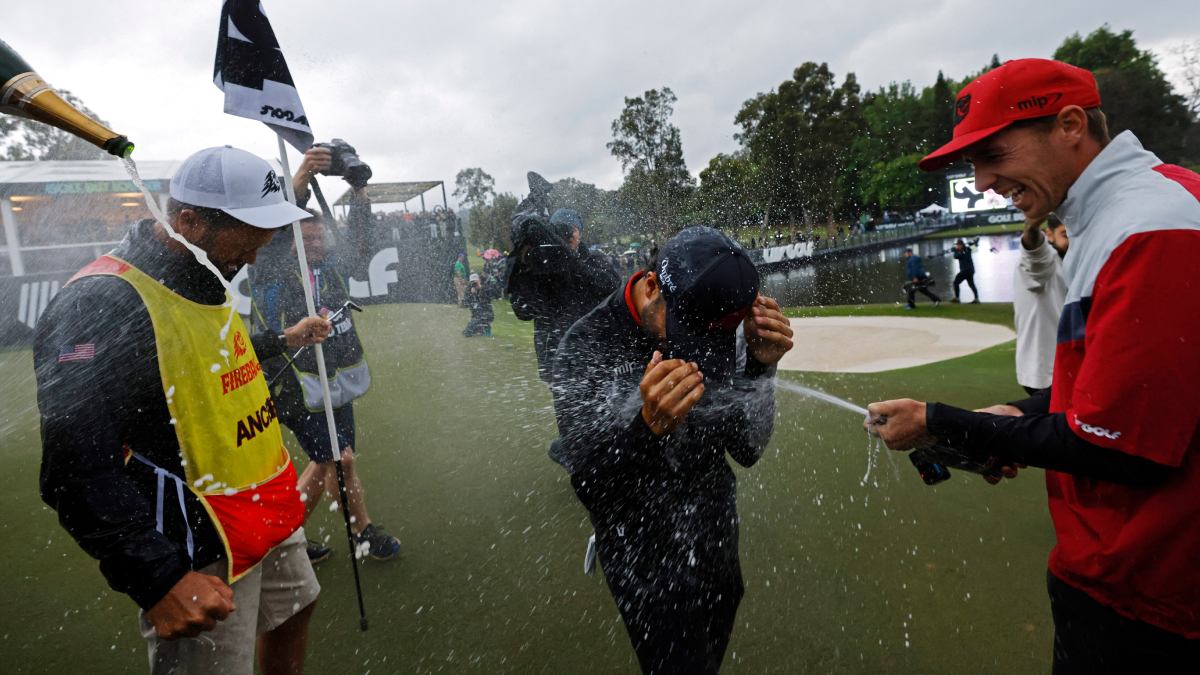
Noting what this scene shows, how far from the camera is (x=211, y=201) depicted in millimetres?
2012

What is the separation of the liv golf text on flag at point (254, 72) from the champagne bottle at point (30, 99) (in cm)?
166

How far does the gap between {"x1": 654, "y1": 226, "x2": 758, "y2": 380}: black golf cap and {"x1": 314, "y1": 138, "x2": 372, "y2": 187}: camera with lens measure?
2.74 m

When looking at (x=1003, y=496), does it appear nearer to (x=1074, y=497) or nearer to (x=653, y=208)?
(x=1074, y=497)

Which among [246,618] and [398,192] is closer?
[246,618]

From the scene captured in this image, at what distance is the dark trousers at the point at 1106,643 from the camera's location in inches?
54.4

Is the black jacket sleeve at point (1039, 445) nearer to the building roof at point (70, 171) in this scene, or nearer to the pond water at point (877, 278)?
the building roof at point (70, 171)

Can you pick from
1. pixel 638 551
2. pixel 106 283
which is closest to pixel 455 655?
pixel 638 551

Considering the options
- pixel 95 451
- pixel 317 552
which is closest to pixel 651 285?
pixel 95 451

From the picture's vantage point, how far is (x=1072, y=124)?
1568mm

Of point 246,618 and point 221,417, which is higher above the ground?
point 221,417

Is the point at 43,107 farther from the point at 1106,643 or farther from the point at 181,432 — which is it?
the point at 1106,643

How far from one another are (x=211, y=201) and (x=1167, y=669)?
3.01m

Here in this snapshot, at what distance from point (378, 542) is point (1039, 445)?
3487mm

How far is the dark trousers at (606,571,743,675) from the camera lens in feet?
A: 6.31
